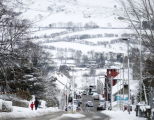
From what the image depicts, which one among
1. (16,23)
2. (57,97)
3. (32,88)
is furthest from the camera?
(57,97)

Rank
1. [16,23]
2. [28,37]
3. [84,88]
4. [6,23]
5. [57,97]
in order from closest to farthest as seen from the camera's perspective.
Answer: [6,23] < [16,23] < [28,37] < [57,97] < [84,88]

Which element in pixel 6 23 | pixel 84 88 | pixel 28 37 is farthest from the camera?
pixel 84 88

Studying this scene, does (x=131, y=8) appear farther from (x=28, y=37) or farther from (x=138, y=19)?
(x=28, y=37)

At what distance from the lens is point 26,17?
27.5m

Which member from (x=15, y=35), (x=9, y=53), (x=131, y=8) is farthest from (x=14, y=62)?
(x=131, y=8)

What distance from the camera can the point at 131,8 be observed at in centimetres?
2445

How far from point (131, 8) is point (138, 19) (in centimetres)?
117

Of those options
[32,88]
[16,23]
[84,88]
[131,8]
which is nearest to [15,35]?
[16,23]

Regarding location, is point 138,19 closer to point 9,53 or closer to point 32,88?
point 9,53

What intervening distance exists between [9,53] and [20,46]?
1.90 m

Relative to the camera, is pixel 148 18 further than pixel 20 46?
No

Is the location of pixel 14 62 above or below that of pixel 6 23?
below

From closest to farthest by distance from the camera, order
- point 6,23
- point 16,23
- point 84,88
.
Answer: point 6,23 → point 16,23 → point 84,88

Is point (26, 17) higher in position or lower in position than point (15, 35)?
higher
